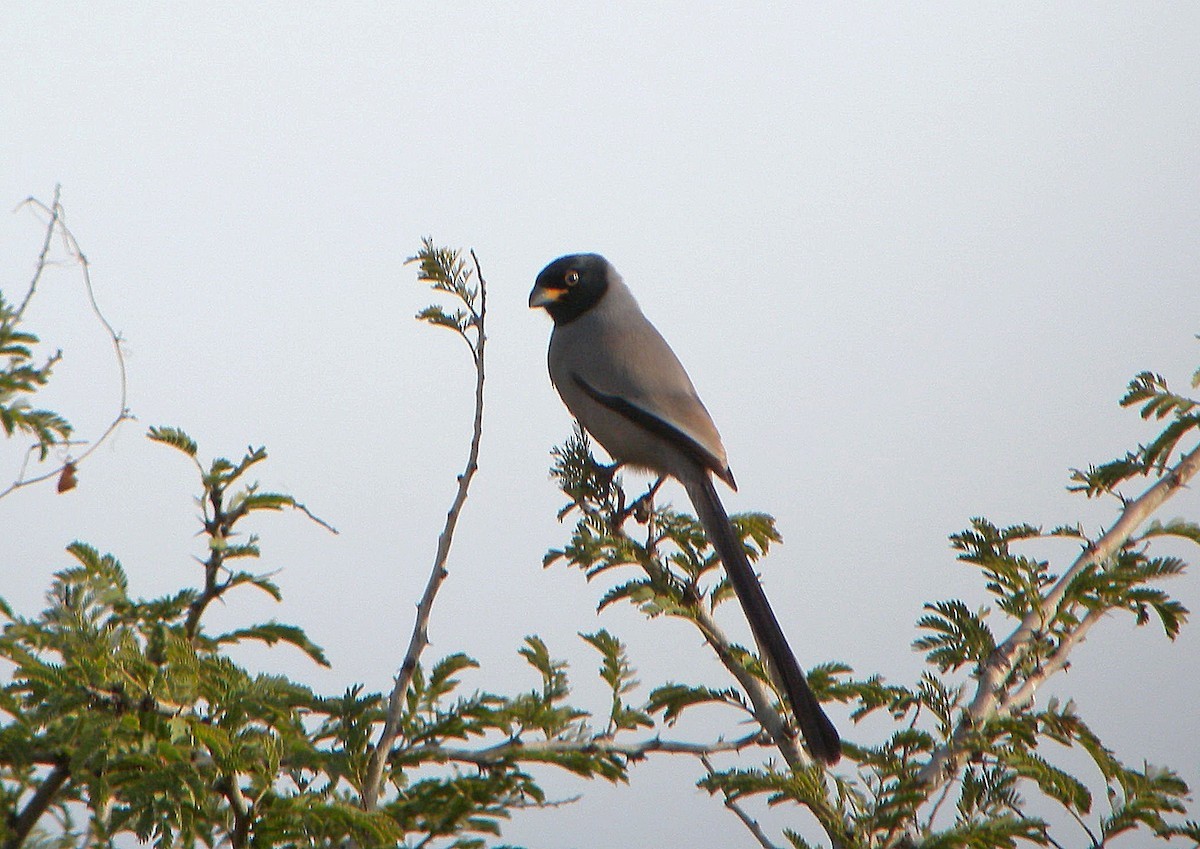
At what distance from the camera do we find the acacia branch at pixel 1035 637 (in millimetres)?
2455

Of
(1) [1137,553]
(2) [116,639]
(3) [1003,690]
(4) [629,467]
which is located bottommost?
(2) [116,639]

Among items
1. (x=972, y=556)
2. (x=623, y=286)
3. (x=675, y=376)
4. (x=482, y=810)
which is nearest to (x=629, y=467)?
(x=675, y=376)

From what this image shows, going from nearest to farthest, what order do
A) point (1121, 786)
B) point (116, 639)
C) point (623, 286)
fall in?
1. point (116, 639)
2. point (1121, 786)
3. point (623, 286)

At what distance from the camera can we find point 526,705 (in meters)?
2.58

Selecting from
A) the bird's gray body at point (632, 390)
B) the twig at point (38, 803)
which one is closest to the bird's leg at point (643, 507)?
the bird's gray body at point (632, 390)

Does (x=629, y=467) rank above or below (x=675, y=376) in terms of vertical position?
below

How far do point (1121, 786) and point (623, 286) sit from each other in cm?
408

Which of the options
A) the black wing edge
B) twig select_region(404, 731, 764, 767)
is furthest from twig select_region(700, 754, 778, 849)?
the black wing edge

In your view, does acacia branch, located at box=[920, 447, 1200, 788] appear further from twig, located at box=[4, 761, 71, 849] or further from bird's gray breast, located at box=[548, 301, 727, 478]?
bird's gray breast, located at box=[548, 301, 727, 478]

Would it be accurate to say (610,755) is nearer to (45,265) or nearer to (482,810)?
(482,810)

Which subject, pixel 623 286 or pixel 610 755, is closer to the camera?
pixel 610 755

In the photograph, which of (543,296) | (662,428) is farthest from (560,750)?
(543,296)

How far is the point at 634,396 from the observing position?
4832mm

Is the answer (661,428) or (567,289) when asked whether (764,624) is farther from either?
(567,289)
